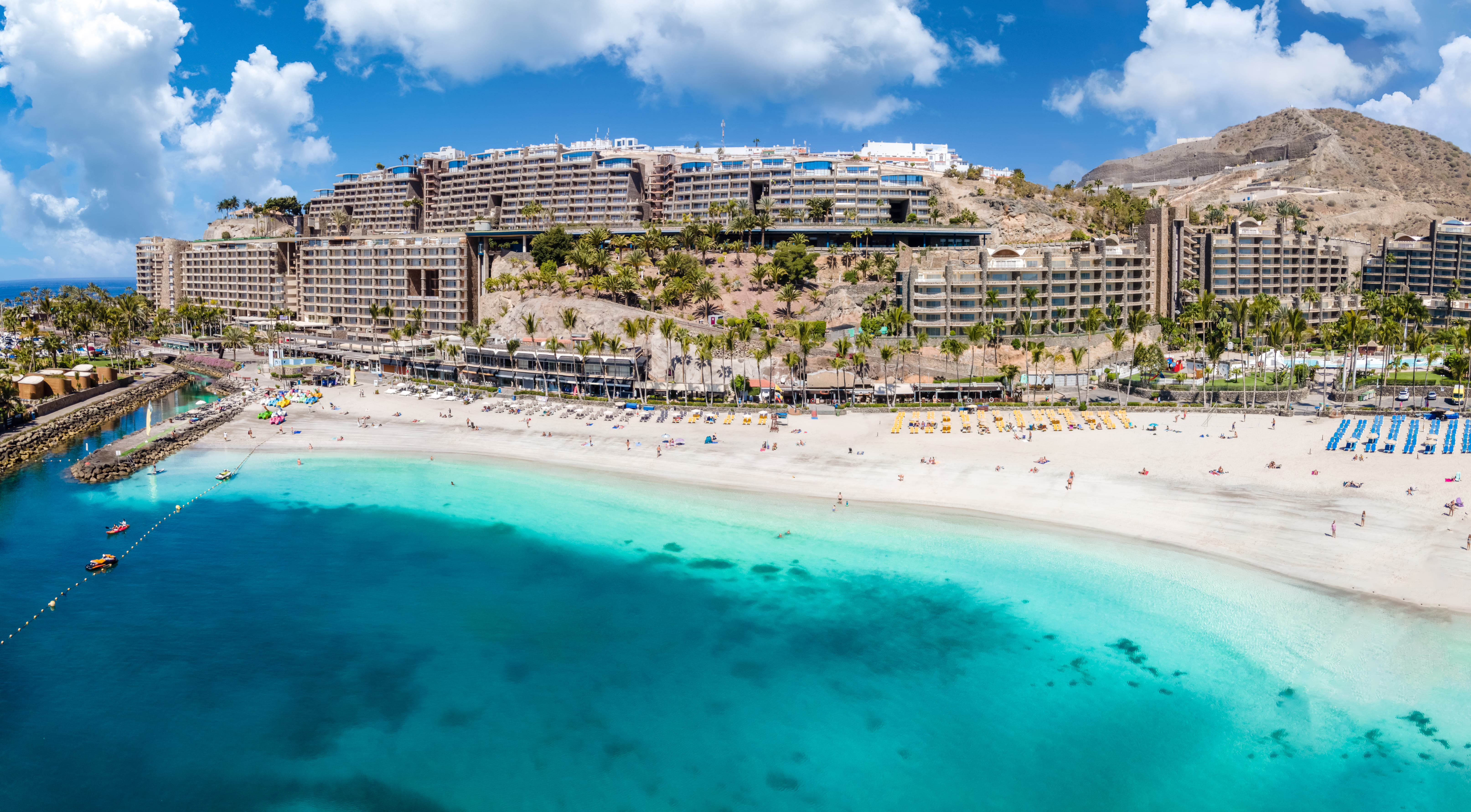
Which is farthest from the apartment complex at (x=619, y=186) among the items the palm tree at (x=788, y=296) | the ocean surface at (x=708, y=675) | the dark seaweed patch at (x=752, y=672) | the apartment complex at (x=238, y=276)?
the dark seaweed patch at (x=752, y=672)

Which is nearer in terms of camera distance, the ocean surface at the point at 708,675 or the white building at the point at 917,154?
the ocean surface at the point at 708,675

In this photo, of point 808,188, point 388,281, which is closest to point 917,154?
point 808,188

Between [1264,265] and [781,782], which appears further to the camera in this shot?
[1264,265]

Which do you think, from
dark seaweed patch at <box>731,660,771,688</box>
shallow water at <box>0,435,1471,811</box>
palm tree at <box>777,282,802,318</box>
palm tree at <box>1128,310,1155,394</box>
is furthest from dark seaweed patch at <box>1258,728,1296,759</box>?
palm tree at <box>777,282,802,318</box>

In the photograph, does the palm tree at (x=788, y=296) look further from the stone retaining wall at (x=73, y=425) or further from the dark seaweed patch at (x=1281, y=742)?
the dark seaweed patch at (x=1281, y=742)

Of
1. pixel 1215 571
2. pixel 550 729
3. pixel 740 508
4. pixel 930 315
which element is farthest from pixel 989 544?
pixel 930 315

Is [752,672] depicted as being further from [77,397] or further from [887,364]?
[77,397]
